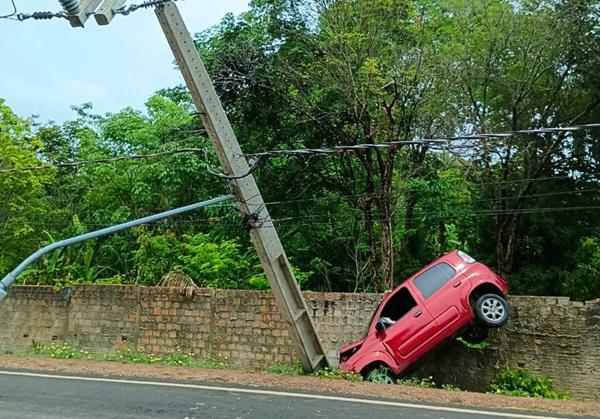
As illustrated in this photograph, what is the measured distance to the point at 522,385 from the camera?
440 inches

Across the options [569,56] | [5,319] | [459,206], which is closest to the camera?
[5,319]

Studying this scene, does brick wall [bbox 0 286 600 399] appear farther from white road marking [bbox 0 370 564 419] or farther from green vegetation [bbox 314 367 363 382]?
white road marking [bbox 0 370 564 419]

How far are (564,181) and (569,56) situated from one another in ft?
12.9

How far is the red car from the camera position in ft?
35.3

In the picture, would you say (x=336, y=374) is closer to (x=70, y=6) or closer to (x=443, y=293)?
(x=443, y=293)

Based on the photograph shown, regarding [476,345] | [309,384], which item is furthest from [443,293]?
[309,384]

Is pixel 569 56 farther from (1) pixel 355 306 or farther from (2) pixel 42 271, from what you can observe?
(2) pixel 42 271

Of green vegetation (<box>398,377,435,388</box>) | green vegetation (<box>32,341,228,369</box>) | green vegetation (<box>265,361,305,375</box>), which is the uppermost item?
green vegetation (<box>32,341,228,369</box>)

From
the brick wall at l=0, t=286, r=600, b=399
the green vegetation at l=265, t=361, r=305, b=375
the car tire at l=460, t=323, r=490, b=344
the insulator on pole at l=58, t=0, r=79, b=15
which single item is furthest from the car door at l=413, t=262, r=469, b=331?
the insulator on pole at l=58, t=0, r=79, b=15

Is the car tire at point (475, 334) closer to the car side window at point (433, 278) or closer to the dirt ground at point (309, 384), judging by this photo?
the car side window at point (433, 278)

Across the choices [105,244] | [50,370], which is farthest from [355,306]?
[105,244]

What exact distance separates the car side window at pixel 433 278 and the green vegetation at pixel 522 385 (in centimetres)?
223

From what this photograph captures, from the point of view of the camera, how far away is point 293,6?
18656 mm

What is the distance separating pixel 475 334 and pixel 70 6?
30.0 ft
